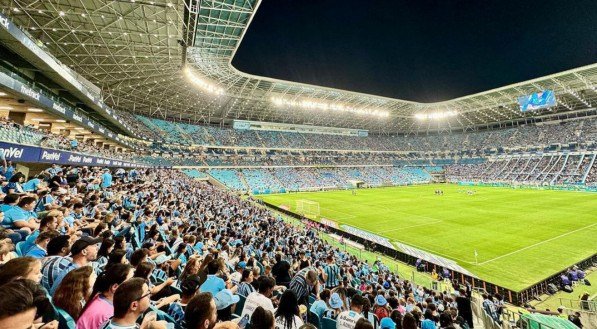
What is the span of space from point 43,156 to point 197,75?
25200 mm

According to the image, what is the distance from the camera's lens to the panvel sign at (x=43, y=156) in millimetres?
11053

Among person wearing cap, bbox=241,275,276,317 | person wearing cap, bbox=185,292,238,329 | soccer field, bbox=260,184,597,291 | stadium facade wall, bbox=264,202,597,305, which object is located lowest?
stadium facade wall, bbox=264,202,597,305

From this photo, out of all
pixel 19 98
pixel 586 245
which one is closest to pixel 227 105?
pixel 19 98

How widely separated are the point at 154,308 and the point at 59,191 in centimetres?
785

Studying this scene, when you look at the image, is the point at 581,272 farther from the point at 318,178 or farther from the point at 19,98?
the point at 318,178

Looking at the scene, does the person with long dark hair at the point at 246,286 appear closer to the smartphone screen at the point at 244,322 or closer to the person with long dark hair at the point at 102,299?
the smartphone screen at the point at 244,322

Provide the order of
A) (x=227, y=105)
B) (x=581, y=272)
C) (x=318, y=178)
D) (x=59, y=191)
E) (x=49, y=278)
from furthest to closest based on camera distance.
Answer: (x=318, y=178) → (x=227, y=105) → (x=581, y=272) → (x=59, y=191) → (x=49, y=278)

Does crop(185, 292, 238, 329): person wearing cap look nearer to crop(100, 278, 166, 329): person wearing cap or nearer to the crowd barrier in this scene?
crop(100, 278, 166, 329): person wearing cap

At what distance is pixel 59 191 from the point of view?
847cm

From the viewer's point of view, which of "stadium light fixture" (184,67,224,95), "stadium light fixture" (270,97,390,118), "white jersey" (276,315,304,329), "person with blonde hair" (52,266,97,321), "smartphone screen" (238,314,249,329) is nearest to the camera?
"person with blonde hair" (52,266,97,321)

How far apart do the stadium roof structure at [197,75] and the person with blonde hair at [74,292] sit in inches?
775

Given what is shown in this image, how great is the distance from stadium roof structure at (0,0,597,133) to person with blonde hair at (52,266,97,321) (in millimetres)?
19684

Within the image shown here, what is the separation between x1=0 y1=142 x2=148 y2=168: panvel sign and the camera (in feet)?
36.3

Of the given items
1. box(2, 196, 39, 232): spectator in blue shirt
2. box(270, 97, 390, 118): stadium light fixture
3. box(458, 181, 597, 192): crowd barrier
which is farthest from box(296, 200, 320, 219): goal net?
box(458, 181, 597, 192): crowd barrier
